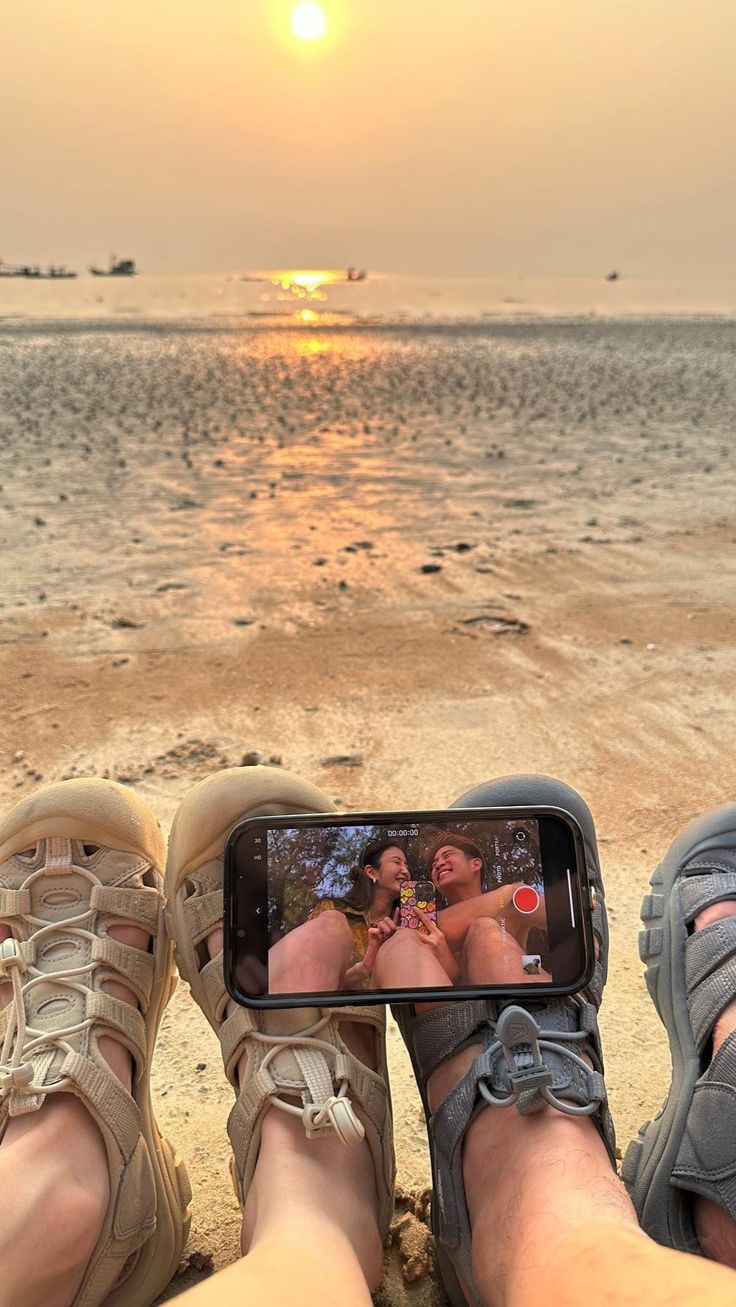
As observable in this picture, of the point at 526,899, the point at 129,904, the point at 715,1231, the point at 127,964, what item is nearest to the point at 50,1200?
the point at 127,964

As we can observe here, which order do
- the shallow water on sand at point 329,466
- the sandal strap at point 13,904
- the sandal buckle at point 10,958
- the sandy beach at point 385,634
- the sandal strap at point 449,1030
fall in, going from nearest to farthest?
1. the sandal strap at point 449,1030
2. the sandal buckle at point 10,958
3. the sandal strap at point 13,904
4. the sandy beach at point 385,634
5. the shallow water on sand at point 329,466

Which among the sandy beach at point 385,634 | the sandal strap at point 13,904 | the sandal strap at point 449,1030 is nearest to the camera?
the sandal strap at point 449,1030

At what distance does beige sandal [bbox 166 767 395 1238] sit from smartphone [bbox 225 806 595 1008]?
7 cm

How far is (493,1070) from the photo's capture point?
1530mm

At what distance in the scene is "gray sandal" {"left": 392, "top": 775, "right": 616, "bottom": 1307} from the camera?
1435 mm

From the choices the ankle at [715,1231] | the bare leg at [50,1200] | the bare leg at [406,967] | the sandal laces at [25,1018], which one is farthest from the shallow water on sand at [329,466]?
the ankle at [715,1231]

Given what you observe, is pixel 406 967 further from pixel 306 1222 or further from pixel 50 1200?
pixel 50 1200

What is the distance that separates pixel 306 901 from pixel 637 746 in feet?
5.68

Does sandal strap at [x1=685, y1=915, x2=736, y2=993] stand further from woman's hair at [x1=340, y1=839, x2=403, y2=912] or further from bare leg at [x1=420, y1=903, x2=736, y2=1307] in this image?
woman's hair at [x1=340, y1=839, x2=403, y2=912]

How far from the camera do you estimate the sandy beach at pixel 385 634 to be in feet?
7.23

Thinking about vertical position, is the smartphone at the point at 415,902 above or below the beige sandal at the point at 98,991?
above

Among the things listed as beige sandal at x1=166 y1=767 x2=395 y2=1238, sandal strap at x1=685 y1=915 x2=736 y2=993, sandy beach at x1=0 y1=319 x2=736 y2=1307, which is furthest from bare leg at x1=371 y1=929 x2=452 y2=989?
sandal strap at x1=685 y1=915 x2=736 y2=993

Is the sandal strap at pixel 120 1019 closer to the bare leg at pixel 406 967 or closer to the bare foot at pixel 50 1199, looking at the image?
the bare foot at pixel 50 1199

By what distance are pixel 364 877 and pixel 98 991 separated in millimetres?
563
